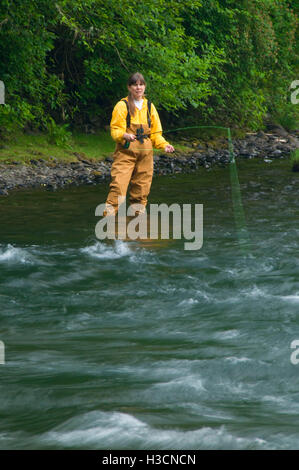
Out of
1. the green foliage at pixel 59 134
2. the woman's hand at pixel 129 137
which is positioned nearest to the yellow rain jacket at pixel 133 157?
the woman's hand at pixel 129 137

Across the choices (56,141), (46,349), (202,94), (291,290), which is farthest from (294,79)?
(46,349)

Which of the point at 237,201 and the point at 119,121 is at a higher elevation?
the point at 237,201

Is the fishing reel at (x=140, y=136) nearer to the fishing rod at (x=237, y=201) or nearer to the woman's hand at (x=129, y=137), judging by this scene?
the fishing rod at (x=237, y=201)

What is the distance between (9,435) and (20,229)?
6.46 meters

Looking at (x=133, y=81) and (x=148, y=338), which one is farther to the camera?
(x=133, y=81)

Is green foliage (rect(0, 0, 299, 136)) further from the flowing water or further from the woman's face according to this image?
the woman's face

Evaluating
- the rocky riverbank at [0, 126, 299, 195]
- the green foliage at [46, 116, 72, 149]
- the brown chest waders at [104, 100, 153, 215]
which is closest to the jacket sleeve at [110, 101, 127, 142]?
the brown chest waders at [104, 100, 153, 215]

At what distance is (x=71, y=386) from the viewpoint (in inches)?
193

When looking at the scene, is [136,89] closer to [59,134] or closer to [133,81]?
[133,81]

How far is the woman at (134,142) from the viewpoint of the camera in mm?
8992

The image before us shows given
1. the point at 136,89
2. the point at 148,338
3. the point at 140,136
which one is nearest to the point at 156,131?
the point at 140,136

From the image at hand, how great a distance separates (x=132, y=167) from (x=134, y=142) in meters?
0.40

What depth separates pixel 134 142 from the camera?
371 inches

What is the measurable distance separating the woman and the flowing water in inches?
31.0
